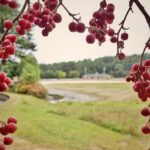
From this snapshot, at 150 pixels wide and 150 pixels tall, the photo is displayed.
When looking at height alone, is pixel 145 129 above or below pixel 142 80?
below

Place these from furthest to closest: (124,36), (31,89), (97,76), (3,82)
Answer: (97,76), (31,89), (124,36), (3,82)

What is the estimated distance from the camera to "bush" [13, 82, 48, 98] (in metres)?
36.4

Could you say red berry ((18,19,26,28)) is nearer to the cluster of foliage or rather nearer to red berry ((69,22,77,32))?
red berry ((69,22,77,32))

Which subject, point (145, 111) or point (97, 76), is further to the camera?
point (97, 76)

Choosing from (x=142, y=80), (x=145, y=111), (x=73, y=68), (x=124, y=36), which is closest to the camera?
(x=142, y=80)

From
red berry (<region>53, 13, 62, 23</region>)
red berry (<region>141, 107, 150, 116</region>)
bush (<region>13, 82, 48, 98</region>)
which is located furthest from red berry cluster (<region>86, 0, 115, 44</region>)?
bush (<region>13, 82, 48, 98</region>)

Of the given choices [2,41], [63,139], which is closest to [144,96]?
[2,41]

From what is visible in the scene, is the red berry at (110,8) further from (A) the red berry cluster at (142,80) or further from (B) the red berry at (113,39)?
(A) the red berry cluster at (142,80)

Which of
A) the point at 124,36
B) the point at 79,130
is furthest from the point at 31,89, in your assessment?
the point at 124,36

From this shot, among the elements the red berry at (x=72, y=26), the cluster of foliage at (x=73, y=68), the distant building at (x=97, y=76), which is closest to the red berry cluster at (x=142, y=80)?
the red berry at (x=72, y=26)

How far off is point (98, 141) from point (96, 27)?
12207 millimetres

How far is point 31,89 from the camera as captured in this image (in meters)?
36.8

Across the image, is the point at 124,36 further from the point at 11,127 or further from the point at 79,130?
the point at 79,130

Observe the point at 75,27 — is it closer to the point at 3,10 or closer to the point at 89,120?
the point at 89,120
